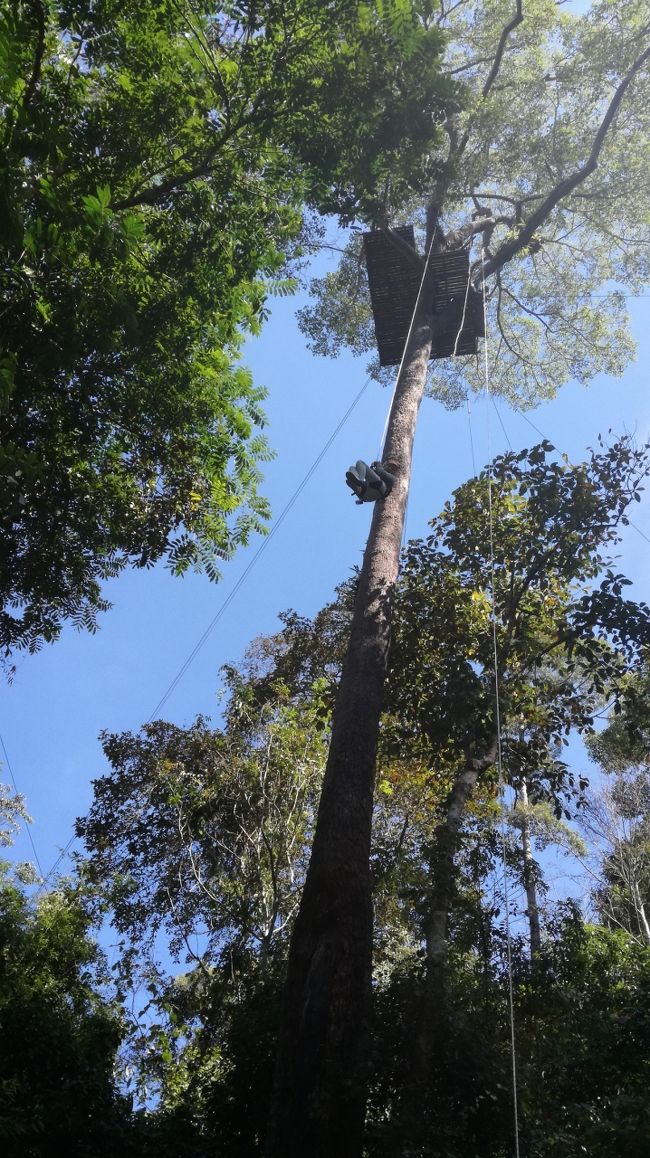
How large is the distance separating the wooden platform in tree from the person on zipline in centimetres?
408

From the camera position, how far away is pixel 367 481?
6.12m

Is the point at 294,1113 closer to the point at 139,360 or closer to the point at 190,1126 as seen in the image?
the point at 190,1126

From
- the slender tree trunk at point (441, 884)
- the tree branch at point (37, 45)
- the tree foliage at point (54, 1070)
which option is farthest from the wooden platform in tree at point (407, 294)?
the tree foliage at point (54, 1070)

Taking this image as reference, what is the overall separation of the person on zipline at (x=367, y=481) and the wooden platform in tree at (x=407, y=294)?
4.08 metres

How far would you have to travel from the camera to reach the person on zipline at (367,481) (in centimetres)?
598

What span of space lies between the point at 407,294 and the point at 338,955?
8.14m

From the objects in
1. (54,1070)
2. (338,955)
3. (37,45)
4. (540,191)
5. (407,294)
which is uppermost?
(540,191)

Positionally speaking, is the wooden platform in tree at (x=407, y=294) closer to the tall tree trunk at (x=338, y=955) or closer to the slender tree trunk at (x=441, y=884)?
the tall tree trunk at (x=338, y=955)

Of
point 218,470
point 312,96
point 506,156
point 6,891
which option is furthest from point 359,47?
point 6,891

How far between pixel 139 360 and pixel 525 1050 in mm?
5935

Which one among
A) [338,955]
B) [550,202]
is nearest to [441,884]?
[338,955]

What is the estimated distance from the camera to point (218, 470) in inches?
332

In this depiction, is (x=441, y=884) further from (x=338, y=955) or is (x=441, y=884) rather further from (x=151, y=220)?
(x=151, y=220)

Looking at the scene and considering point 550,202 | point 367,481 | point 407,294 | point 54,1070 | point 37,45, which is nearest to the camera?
point 37,45
